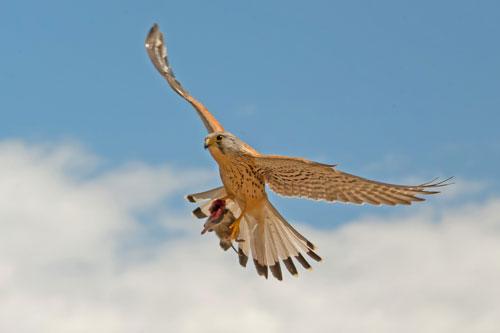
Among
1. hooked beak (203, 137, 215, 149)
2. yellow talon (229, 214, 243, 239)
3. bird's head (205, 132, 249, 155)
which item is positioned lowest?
yellow talon (229, 214, 243, 239)

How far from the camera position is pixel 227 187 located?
10547 millimetres

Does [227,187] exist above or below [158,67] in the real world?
below

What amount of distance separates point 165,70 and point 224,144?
2944 mm

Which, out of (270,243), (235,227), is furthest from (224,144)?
(270,243)

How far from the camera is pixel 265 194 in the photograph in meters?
10.7

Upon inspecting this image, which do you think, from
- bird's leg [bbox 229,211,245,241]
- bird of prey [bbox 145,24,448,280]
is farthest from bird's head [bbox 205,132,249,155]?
bird's leg [bbox 229,211,245,241]

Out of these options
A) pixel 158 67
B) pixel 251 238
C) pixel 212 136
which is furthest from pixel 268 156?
pixel 158 67

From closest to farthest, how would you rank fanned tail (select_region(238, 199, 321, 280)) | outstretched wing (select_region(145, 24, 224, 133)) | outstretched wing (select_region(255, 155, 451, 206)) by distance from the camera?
outstretched wing (select_region(255, 155, 451, 206))
fanned tail (select_region(238, 199, 321, 280))
outstretched wing (select_region(145, 24, 224, 133))

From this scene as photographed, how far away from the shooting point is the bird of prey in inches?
394

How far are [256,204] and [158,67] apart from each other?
9.50 feet

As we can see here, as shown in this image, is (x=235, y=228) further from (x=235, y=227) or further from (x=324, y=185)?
(x=324, y=185)

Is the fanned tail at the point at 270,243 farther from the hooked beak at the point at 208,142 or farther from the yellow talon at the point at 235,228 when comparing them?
the hooked beak at the point at 208,142

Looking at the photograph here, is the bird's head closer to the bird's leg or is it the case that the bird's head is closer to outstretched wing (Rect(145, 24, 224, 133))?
the bird's leg

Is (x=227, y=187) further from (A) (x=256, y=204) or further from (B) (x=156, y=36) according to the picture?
(B) (x=156, y=36)
